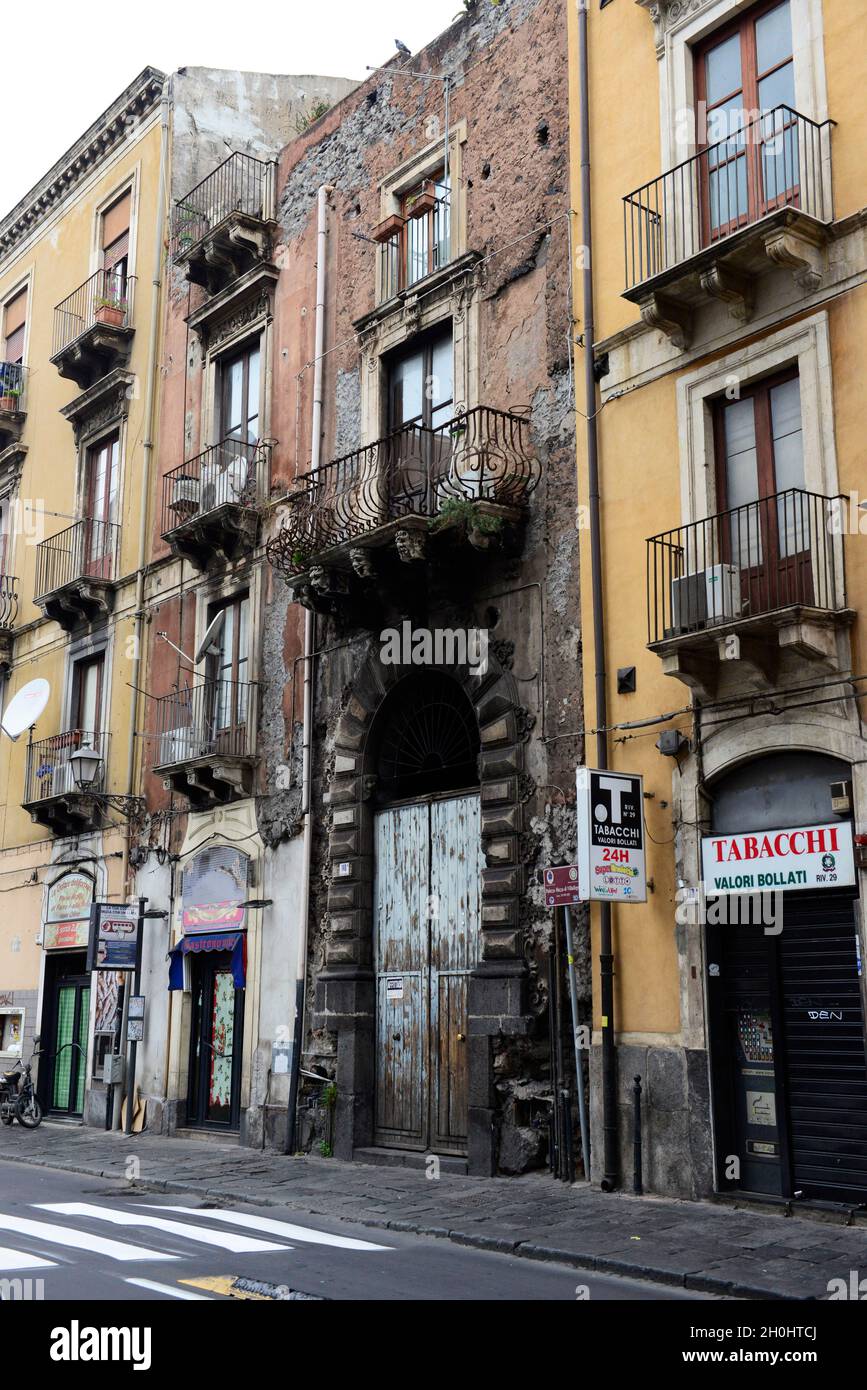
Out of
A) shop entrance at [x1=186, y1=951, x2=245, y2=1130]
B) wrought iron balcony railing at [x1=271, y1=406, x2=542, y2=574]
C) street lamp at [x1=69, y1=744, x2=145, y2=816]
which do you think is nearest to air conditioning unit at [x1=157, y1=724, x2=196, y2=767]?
street lamp at [x1=69, y1=744, x2=145, y2=816]

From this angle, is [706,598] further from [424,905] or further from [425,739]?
[424,905]

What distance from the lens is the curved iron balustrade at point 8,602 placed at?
27.8 m

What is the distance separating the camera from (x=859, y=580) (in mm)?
11633

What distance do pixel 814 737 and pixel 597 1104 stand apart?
4.18 m

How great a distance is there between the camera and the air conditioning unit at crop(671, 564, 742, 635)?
12383 mm

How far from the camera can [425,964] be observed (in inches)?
639

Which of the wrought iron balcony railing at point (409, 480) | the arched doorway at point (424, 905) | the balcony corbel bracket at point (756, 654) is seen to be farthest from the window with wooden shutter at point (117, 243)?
the balcony corbel bracket at point (756, 654)

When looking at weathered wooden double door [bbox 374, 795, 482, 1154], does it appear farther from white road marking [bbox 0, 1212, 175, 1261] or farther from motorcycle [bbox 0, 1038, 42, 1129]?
motorcycle [bbox 0, 1038, 42, 1129]

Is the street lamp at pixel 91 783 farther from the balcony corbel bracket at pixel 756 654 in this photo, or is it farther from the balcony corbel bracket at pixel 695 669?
the balcony corbel bracket at pixel 756 654

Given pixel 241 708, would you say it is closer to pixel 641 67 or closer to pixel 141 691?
pixel 141 691

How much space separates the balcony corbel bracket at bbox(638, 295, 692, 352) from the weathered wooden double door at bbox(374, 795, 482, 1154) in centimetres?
562

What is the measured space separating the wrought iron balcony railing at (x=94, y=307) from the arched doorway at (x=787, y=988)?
55.5 feet

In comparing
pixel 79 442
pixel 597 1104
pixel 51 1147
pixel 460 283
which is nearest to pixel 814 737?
pixel 597 1104

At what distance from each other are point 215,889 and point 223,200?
11713mm
